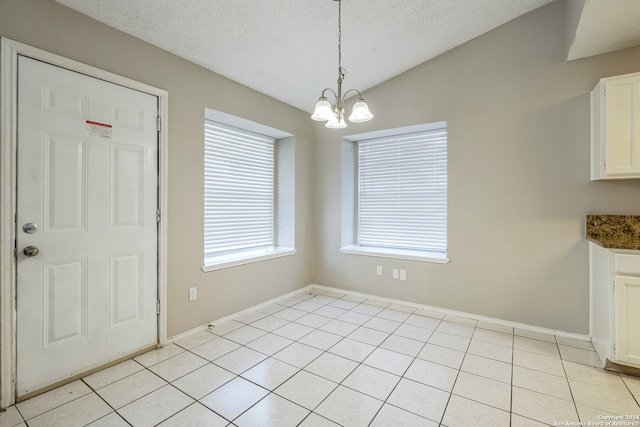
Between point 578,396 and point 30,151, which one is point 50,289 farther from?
point 578,396

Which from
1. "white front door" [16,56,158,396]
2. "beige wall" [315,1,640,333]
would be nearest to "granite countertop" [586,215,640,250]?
"beige wall" [315,1,640,333]

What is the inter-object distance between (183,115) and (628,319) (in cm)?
400

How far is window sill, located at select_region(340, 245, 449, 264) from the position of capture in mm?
3489

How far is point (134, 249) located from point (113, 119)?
41.8 inches

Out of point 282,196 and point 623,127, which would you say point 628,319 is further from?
point 282,196

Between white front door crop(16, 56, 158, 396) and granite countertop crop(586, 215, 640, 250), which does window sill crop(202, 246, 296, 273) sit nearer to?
white front door crop(16, 56, 158, 396)

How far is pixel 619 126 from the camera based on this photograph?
7.64 ft

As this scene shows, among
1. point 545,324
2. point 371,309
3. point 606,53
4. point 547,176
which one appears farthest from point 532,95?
point 371,309

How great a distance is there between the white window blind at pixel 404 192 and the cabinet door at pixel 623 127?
1.50 metres

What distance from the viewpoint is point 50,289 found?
1993 millimetres

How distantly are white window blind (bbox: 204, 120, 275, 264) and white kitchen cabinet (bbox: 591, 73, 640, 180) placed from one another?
3553 millimetres

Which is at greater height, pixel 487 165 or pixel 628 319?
pixel 487 165

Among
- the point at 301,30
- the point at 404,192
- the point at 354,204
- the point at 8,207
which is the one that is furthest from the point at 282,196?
the point at 8,207

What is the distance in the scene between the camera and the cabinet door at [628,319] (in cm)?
205
